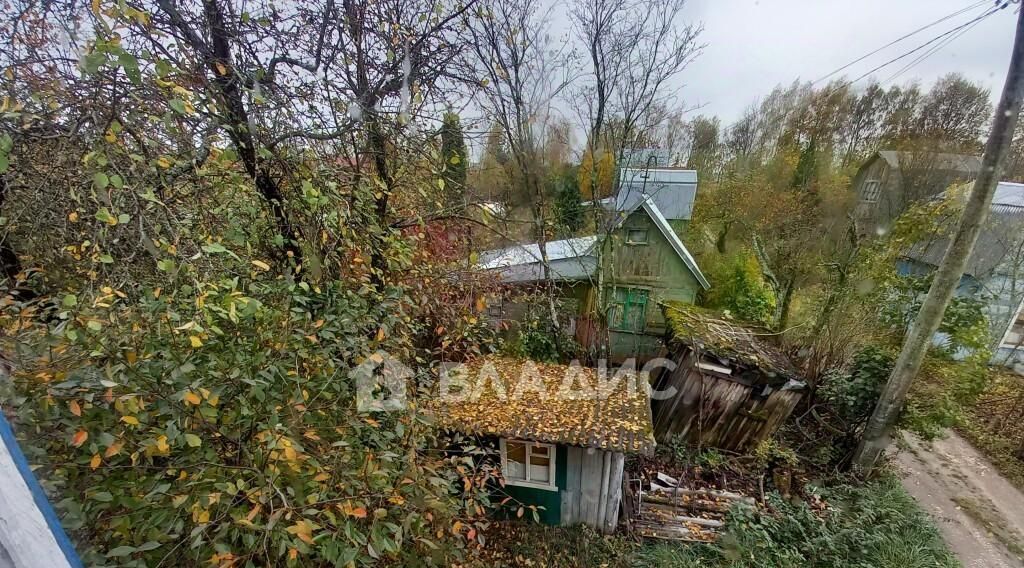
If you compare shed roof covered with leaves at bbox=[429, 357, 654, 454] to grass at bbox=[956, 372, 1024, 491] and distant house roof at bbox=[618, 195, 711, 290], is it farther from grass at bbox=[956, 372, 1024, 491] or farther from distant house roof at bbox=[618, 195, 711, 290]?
grass at bbox=[956, 372, 1024, 491]

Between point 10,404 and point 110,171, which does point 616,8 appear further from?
point 10,404

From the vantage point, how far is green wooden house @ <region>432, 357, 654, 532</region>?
4.43m

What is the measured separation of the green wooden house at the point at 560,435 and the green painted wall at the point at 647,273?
4.04 m

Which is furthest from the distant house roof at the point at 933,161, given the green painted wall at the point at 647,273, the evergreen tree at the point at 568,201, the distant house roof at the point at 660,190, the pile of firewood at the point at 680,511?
the pile of firewood at the point at 680,511

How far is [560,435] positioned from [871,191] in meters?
14.2

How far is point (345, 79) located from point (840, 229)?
504 inches

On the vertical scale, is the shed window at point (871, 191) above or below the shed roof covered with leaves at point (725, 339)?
above

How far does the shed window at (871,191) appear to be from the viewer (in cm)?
1167

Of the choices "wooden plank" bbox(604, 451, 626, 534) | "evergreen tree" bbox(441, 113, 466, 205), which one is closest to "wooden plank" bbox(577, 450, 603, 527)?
"wooden plank" bbox(604, 451, 626, 534)

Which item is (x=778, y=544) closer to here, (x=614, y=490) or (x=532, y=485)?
(x=614, y=490)

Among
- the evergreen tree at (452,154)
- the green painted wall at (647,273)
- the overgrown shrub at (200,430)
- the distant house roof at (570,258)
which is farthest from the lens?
the green painted wall at (647,273)

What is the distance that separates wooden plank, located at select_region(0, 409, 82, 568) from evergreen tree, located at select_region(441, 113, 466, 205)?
2247 millimetres

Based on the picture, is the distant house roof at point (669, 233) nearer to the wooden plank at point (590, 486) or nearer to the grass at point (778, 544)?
the grass at point (778, 544)

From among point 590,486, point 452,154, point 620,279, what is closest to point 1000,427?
point 620,279
